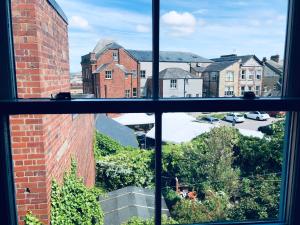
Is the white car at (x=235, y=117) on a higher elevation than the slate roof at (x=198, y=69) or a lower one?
lower

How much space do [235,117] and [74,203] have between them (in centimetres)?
108

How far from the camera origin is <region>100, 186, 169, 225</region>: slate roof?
5.01 feet

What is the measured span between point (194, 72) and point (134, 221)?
3.02ft

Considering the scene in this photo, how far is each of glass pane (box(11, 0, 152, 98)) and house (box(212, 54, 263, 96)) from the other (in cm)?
44

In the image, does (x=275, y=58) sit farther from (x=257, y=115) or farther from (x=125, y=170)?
(x=125, y=170)

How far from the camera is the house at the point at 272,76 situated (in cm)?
139

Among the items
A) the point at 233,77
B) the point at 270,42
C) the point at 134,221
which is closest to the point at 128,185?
the point at 134,221

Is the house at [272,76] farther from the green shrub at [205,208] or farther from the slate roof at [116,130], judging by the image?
the slate roof at [116,130]

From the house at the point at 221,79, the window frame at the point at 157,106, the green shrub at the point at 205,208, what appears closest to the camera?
the window frame at the point at 157,106

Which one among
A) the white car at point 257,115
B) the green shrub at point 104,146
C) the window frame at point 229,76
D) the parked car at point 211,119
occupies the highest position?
the window frame at point 229,76

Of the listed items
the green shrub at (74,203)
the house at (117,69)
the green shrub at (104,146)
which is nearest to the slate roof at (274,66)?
the house at (117,69)

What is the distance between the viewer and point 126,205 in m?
1.58

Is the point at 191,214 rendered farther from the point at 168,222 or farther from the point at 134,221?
the point at 134,221

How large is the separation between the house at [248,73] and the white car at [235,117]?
11 centimetres
